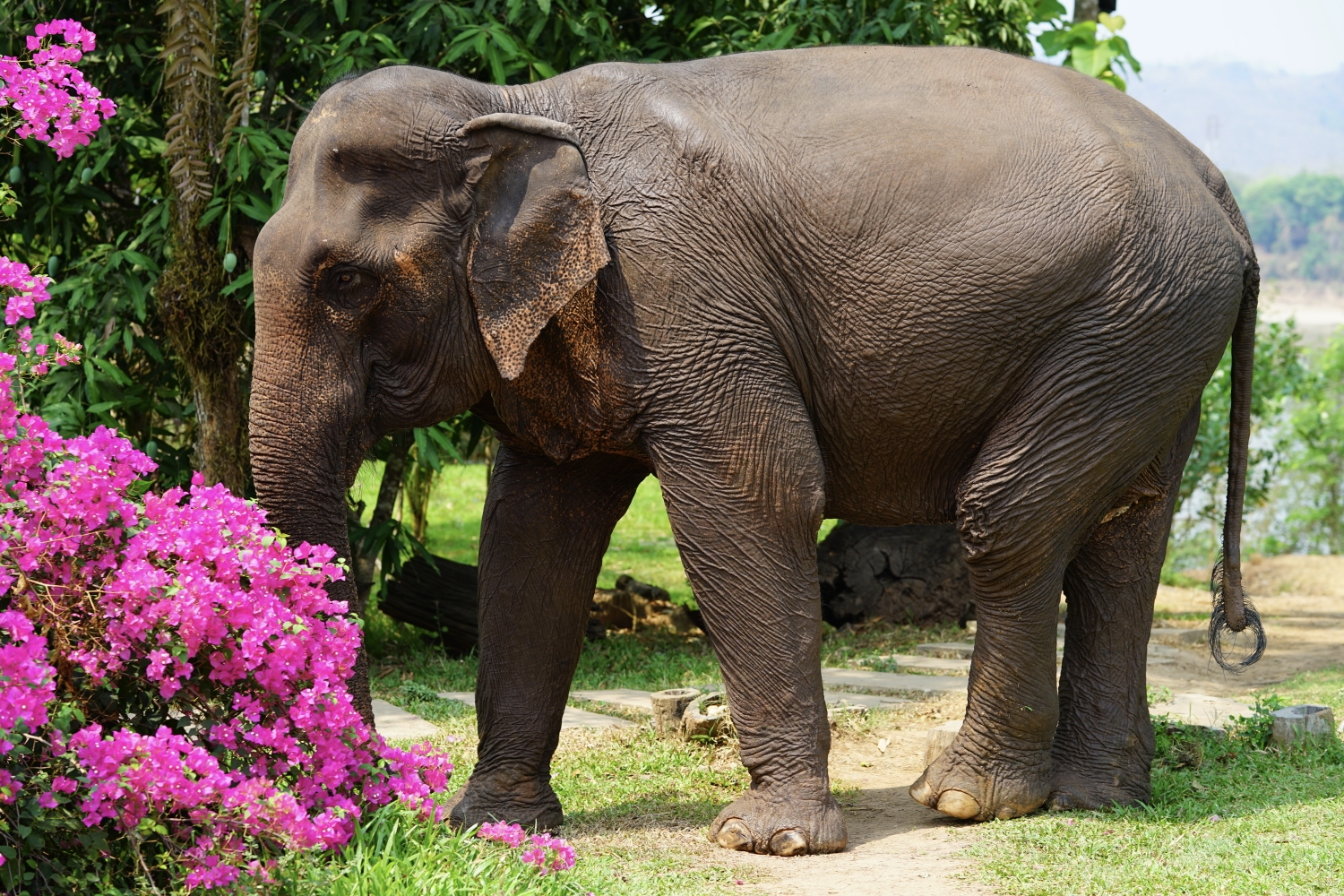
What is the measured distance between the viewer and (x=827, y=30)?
8.32m

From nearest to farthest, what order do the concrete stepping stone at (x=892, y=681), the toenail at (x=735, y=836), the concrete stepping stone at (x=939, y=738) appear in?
the toenail at (x=735, y=836)
the concrete stepping stone at (x=939, y=738)
the concrete stepping stone at (x=892, y=681)

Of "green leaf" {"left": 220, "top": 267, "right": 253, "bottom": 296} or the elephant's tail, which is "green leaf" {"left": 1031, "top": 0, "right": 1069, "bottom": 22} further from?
"green leaf" {"left": 220, "top": 267, "right": 253, "bottom": 296}

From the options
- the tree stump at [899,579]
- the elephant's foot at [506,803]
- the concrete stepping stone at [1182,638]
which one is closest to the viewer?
the elephant's foot at [506,803]

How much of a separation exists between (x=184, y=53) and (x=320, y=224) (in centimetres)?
326

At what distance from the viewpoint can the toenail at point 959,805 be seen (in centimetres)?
496

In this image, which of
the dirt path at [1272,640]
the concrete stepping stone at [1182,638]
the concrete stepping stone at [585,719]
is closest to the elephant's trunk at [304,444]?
the concrete stepping stone at [585,719]

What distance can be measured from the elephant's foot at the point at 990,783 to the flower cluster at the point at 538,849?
1614mm

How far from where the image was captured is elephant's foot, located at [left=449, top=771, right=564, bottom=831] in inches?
193

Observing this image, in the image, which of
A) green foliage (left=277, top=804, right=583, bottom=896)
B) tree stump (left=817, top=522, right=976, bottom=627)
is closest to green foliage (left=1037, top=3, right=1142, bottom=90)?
tree stump (left=817, top=522, right=976, bottom=627)

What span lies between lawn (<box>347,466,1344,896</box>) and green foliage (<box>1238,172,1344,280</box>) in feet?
468

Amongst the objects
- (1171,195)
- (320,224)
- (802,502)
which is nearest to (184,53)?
(320,224)

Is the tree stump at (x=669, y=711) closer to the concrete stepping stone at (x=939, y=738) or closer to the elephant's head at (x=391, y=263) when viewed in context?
the concrete stepping stone at (x=939, y=738)

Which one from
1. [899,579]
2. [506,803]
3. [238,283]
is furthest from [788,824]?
[899,579]

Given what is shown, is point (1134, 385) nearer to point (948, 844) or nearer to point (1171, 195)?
point (1171, 195)
